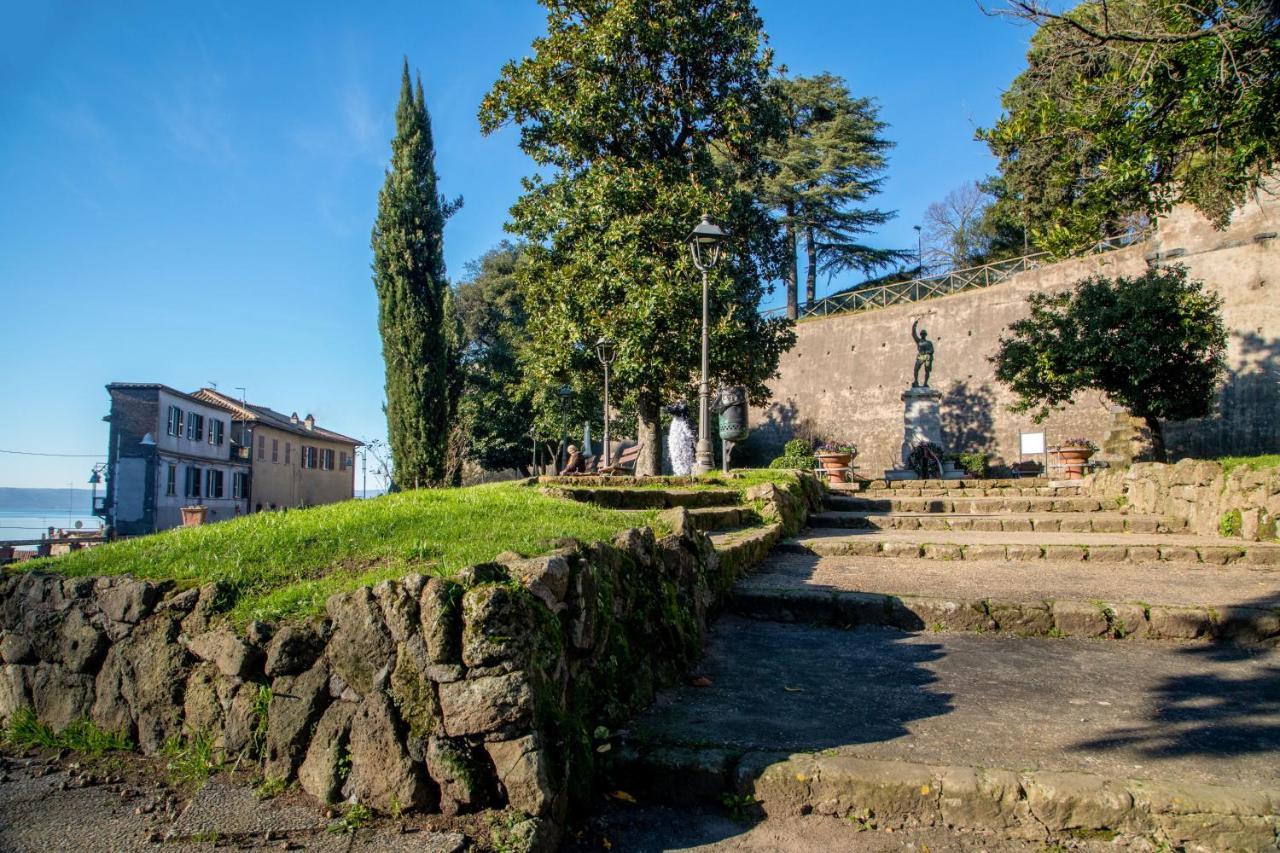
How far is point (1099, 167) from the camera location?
8.08 m

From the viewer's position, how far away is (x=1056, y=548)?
23.5 ft

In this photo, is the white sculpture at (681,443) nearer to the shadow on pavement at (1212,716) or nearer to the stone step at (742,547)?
the stone step at (742,547)

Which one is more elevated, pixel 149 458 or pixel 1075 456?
pixel 149 458

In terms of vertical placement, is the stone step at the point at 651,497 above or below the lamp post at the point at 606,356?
below

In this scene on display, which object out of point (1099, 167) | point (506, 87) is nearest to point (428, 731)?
point (1099, 167)

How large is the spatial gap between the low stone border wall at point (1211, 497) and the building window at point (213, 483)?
32947 mm

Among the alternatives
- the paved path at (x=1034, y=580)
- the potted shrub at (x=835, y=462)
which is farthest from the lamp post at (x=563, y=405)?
the paved path at (x=1034, y=580)

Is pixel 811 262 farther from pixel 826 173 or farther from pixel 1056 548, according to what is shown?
pixel 1056 548

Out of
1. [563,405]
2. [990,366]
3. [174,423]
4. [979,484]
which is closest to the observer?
[979,484]

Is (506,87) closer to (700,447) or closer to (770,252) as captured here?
(770,252)

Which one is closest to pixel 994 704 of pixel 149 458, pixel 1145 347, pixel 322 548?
pixel 322 548

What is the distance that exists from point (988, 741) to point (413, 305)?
907 inches

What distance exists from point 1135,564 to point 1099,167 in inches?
168

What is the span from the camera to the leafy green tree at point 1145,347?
49.2 feet
